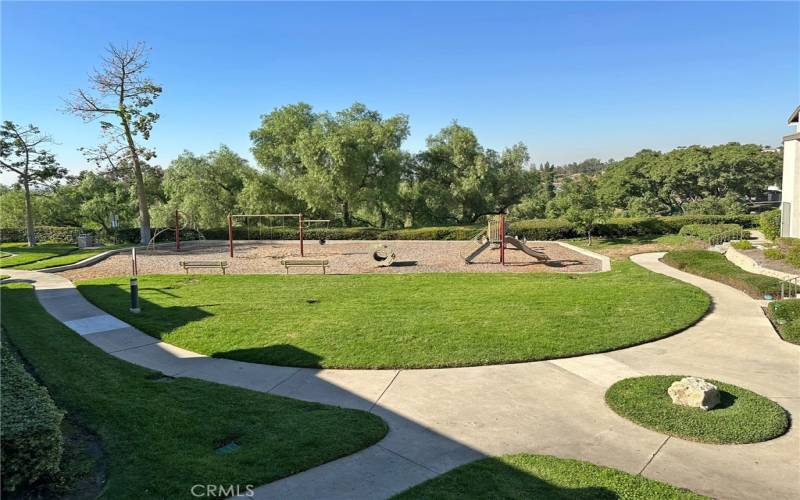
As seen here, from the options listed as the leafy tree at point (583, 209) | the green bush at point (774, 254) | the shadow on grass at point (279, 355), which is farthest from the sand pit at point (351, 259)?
the shadow on grass at point (279, 355)

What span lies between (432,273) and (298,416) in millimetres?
11769

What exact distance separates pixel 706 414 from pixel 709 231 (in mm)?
23078

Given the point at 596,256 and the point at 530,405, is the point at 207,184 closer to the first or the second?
the point at 596,256

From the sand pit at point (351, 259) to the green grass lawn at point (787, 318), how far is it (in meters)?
7.65

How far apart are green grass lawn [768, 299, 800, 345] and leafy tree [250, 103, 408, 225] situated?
26203 mm

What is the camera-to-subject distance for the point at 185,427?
18.7 feet

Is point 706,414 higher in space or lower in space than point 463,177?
lower

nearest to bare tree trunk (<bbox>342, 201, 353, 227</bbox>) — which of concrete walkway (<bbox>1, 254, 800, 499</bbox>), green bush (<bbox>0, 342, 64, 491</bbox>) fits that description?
concrete walkway (<bbox>1, 254, 800, 499</bbox>)

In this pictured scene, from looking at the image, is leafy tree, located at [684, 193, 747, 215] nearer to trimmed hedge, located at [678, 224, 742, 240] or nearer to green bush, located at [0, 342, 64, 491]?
trimmed hedge, located at [678, 224, 742, 240]

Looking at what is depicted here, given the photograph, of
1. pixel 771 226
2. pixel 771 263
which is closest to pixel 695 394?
pixel 771 263

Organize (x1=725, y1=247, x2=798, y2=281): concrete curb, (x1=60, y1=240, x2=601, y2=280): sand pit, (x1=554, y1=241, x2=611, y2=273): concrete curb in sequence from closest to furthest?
(x1=725, y1=247, x2=798, y2=281): concrete curb → (x1=554, y1=241, x2=611, y2=273): concrete curb → (x1=60, y1=240, x2=601, y2=280): sand pit

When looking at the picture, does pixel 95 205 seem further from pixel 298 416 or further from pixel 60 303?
pixel 298 416

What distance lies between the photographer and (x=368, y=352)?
8.70 meters

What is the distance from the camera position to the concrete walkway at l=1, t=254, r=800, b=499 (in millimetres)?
4836
